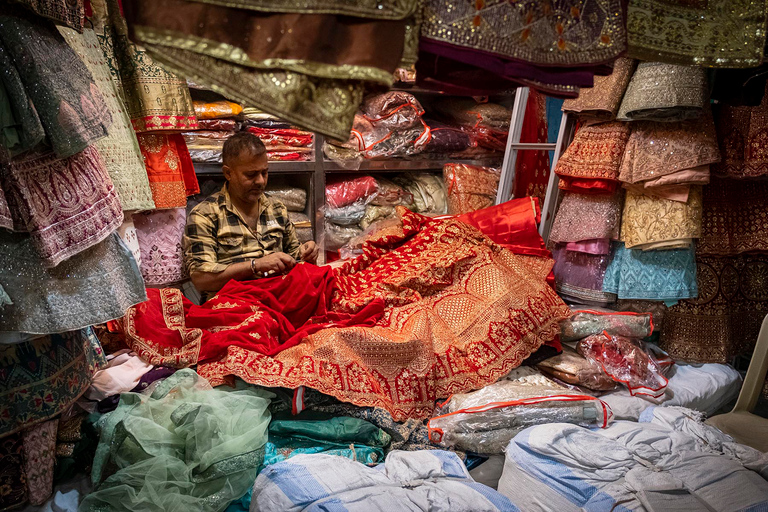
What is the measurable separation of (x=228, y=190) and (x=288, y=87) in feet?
6.26

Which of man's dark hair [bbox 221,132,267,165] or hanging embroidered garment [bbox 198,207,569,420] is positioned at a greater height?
man's dark hair [bbox 221,132,267,165]

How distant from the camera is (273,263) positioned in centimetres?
243

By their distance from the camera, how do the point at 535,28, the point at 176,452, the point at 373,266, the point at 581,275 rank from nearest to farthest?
the point at 535,28, the point at 176,452, the point at 373,266, the point at 581,275

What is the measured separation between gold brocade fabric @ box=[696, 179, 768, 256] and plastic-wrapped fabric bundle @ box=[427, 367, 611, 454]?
3.83 feet

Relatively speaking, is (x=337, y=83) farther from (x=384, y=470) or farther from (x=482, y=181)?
(x=482, y=181)

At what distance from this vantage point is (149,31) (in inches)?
28.5

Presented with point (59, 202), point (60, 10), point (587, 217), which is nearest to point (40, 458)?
point (59, 202)

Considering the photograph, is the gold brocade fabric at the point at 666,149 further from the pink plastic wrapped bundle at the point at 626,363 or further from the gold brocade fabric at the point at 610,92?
the pink plastic wrapped bundle at the point at 626,363

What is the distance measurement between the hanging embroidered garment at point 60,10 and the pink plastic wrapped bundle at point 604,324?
2.02 meters

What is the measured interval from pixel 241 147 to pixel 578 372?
1655 mm

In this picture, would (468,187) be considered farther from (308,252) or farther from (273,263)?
(273,263)

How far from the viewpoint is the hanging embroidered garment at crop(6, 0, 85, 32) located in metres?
0.99

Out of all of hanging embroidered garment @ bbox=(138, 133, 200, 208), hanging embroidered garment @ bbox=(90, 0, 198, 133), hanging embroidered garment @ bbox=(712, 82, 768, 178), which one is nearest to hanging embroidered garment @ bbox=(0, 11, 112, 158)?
hanging embroidered garment @ bbox=(90, 0, 198, 133)

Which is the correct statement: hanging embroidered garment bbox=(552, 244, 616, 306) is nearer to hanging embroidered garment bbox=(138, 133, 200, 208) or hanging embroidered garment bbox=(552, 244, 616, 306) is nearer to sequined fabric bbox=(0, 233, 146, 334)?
hanging embroidered garment bbox=(138, 133, 200, 208)
